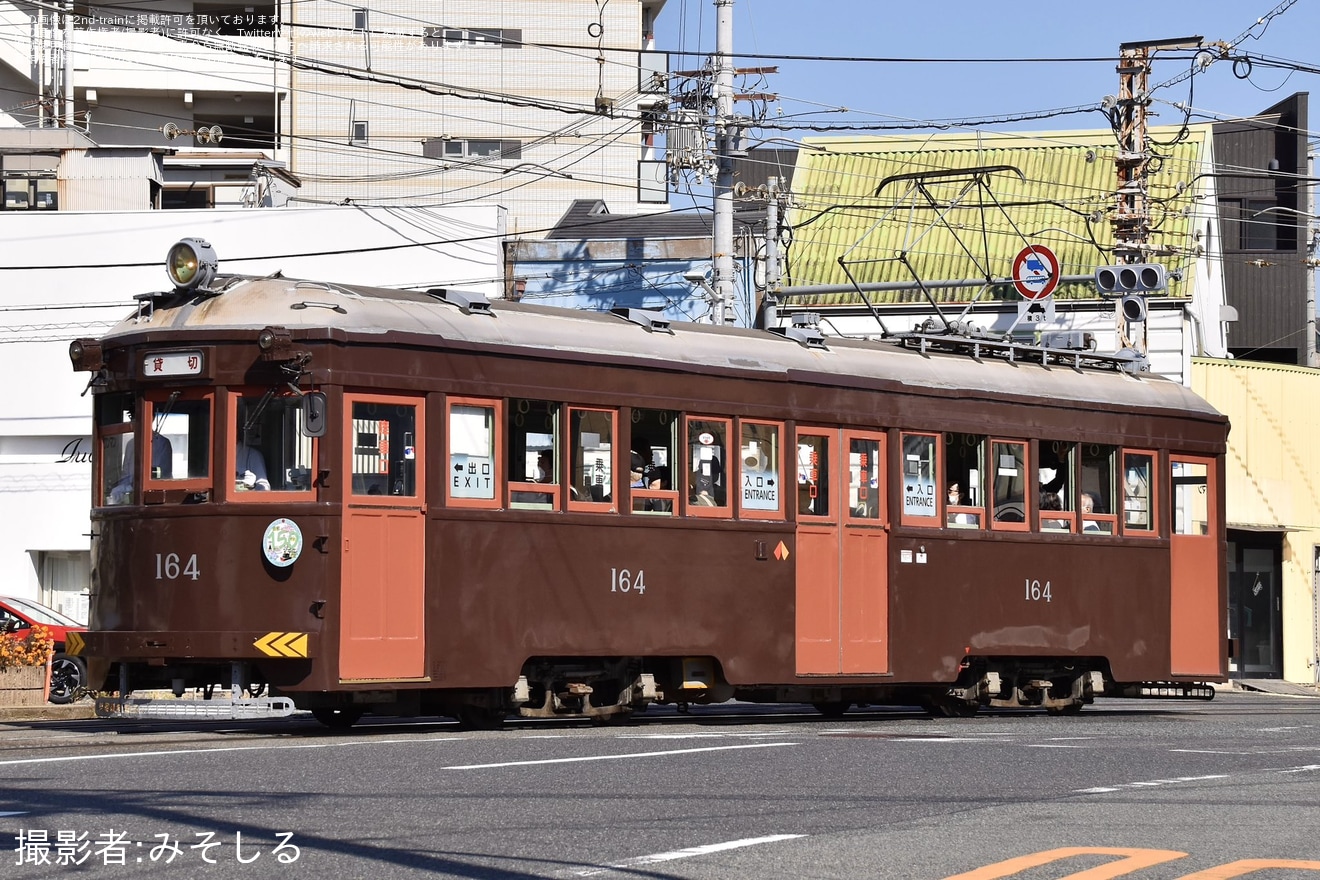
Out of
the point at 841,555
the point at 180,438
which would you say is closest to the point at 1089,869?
the point at 180,438

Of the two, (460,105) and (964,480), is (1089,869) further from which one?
(460,105)

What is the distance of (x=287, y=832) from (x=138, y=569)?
6.62 metres

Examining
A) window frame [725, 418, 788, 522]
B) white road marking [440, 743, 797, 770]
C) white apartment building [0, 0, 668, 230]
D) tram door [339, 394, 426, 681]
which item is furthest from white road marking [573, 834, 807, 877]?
white apartment building [0, 0, 668, 230]

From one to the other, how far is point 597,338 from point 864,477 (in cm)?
333

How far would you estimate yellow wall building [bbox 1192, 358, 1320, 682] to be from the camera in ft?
119

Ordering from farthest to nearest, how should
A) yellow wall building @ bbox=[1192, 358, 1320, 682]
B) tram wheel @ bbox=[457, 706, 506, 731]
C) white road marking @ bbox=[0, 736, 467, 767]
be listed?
1. yellow wall building @ bbox=[1192, 358, 1320, 682]
2. tram wheel @ bbox=[457, 706, 506, 731]
3. white road marking @ bbox=[0, 736, 467, 767]

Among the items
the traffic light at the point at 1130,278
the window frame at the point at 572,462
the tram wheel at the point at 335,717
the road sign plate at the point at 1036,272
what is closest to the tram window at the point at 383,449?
the window frame at the point at 572,462

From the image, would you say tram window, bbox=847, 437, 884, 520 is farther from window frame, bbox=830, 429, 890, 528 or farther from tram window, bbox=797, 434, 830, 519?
tram window, bbox=797, 434, 830, 519

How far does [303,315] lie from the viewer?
14.5 m

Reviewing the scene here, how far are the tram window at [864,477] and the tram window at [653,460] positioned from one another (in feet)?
7.00

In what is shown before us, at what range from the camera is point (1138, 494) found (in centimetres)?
2069

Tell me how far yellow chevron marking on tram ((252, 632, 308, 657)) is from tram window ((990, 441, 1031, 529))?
7739 mm

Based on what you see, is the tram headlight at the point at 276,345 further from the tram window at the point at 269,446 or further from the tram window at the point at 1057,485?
the tram window at the point at 1057,485

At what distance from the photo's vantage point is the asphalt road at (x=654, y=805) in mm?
7910
